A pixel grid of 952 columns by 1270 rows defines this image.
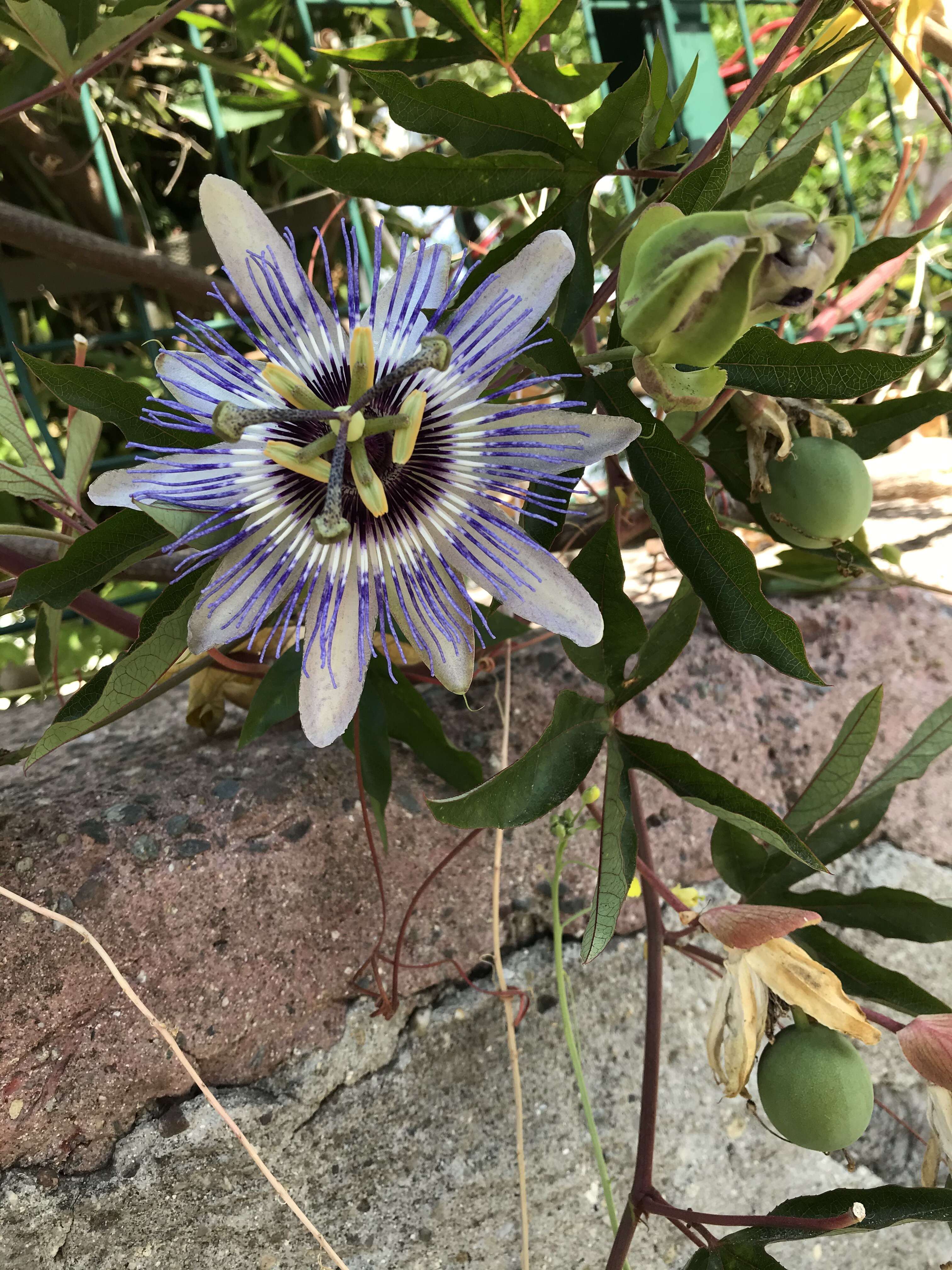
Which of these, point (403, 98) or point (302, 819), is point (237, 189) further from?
point (302, 819)

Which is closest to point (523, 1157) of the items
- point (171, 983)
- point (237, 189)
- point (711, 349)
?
point (171, 983)

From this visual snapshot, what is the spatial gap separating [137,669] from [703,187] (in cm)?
56

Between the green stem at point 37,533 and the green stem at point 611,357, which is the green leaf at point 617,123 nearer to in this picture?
the green stem at point 611,357

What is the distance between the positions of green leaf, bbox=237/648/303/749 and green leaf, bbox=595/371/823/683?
0.40 metres

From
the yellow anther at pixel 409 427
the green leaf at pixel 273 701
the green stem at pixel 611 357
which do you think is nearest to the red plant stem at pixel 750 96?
the green stem at pixel 611 357

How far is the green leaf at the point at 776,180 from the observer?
823 millimetres

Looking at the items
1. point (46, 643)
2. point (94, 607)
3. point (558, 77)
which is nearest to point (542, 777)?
point (94, 607)

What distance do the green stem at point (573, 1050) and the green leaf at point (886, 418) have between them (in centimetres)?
52

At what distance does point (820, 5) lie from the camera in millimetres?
889

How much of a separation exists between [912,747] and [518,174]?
68 centimetres

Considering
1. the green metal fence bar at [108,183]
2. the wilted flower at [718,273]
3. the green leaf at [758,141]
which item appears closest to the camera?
the wilted flower at [718,273]

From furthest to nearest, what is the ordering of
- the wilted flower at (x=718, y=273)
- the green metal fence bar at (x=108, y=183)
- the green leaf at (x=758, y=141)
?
the green metal fence bar at (x=108, y=183) < the green leaf at (x=758, y=141) < the wilted flower at (x=718, y=273)

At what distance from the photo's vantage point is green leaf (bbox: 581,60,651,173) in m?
→ 0.83

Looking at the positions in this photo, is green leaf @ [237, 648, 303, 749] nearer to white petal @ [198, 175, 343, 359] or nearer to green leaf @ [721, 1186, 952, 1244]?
white petal @ [198, 175, 343, 359]
